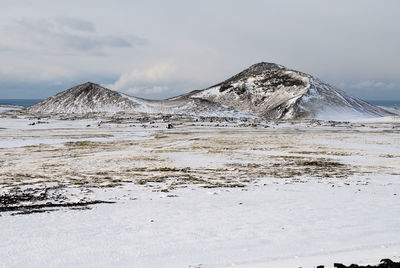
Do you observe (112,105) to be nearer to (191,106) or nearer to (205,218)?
(191,106)

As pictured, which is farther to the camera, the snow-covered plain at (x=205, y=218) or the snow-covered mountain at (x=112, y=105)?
the snow-covered mountain at (x=112, y=105)

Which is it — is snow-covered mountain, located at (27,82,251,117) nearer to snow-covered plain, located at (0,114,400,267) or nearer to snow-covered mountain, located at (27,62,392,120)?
snow-covered mountain, located at (27,62,392,120)

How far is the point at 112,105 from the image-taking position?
174000 millimetres

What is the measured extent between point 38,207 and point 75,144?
39.1 m

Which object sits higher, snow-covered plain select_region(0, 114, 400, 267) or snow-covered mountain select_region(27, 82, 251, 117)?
snow-covered mountain select_region(27, 82, 251, 117)

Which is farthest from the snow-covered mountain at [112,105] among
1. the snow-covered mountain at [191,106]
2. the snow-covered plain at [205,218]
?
the snow-covered plain at [205,218]

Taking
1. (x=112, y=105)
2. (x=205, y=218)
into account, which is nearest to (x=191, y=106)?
(x=112, y=105)

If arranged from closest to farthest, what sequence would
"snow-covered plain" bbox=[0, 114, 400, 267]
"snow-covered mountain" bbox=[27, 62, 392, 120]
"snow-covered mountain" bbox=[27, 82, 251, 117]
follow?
1. "snow-covered plain" bbox=[0, 114, 400, 267]
2. "snow-covered mountain" bbox=[27, 82, 251, 117]
3. "snow-covered mountain" bbox=[27, 62, 392, 120]

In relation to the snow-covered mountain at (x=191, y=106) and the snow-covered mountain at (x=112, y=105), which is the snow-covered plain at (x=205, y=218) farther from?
the snow-covered mountain at (x=191, y=106)

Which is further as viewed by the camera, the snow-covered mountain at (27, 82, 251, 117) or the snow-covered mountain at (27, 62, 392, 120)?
the snow-covered mountain at (27, 62, 392, 120)

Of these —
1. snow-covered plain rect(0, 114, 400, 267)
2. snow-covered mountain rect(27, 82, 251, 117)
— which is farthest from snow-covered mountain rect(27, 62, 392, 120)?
snow-covered plain rect(0, 114, 400, 267)

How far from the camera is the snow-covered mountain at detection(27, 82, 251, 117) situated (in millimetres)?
162750

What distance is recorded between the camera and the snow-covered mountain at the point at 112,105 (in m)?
163

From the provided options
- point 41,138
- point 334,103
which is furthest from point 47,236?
point 334,103
